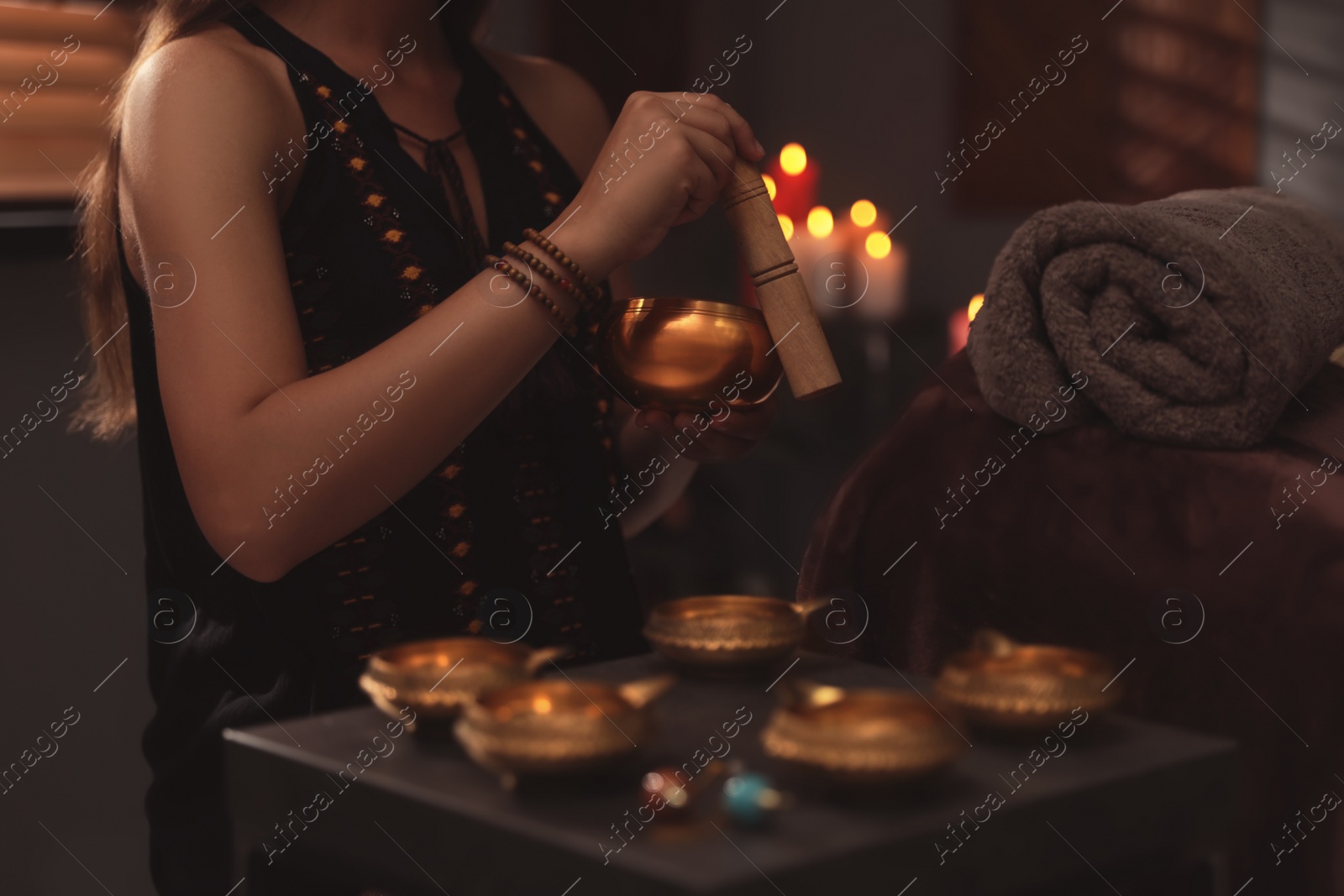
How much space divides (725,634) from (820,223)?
172cm

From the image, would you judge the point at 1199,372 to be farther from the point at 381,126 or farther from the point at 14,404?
the point at 14,404

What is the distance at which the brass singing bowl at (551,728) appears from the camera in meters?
0.39

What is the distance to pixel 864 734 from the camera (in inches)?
15.5

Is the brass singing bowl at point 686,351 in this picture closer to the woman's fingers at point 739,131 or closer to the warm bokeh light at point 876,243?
the woman's fingers at point 739,131

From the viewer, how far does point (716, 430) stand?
811mm

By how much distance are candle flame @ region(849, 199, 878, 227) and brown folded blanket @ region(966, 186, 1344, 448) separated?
1440 mm

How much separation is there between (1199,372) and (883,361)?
5.80 ft

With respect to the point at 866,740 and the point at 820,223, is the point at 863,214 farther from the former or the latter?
the point at 866,740

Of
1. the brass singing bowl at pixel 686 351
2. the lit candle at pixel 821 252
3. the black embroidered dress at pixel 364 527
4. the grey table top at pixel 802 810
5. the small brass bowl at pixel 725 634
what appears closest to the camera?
the grey table top at pixel 802 810

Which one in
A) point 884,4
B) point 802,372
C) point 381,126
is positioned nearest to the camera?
point 802,372

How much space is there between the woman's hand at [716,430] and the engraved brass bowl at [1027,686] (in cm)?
28

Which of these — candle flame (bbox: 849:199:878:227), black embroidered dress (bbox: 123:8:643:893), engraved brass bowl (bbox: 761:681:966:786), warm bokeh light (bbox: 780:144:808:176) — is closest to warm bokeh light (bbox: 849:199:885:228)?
candle flame (bbox: 849:199:878:227)

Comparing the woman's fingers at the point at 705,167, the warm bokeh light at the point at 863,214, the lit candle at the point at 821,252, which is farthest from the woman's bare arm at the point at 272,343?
the warm bokeh light at the point at 863,214

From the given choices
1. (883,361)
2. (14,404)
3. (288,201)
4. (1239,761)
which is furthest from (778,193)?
(1239,761)
